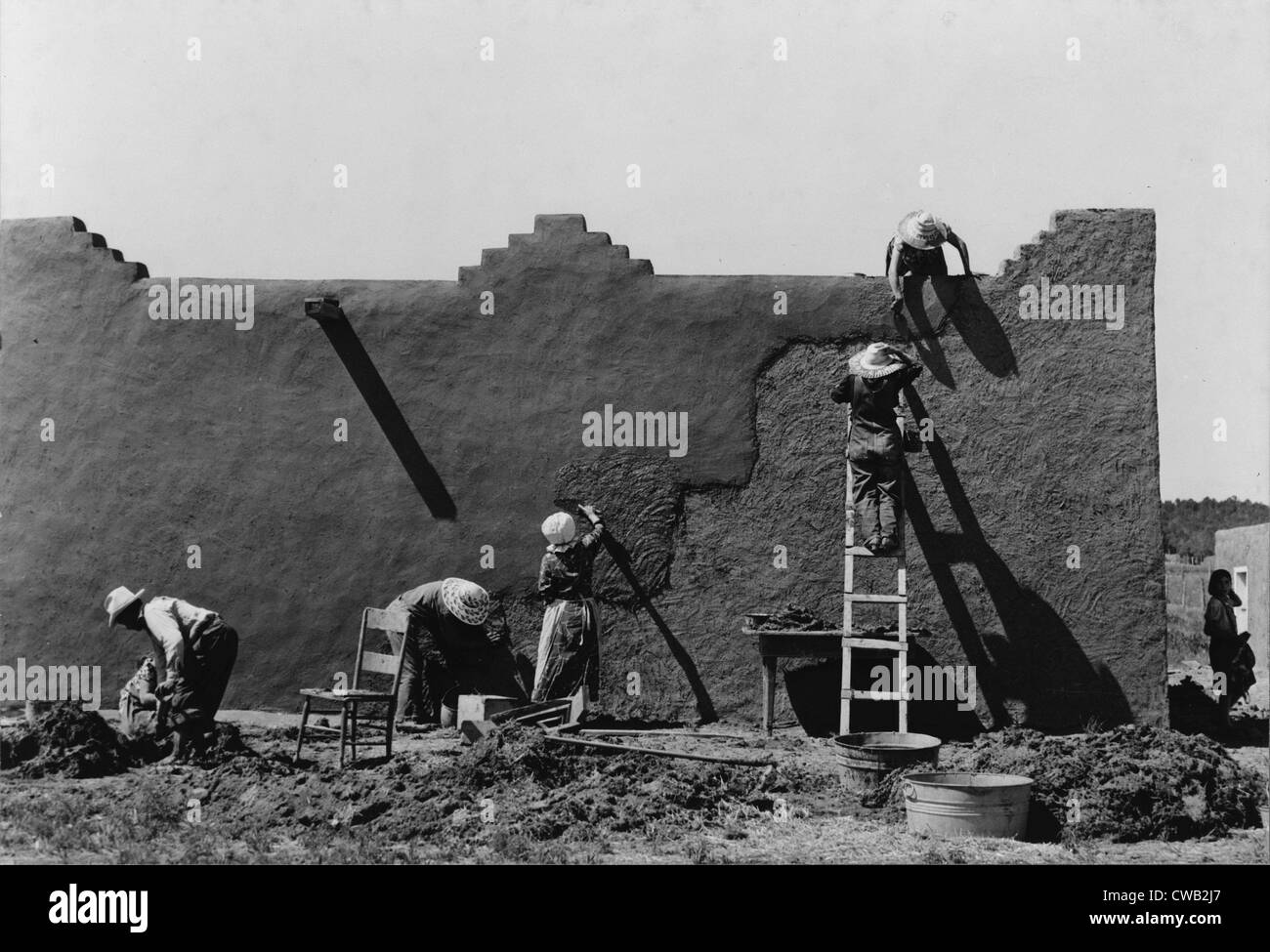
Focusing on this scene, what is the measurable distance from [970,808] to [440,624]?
14.3 ft

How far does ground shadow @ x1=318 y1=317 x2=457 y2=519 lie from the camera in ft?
35.7

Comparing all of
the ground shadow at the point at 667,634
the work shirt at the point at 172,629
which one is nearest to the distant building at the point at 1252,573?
the ground shadow at the point at 667,634

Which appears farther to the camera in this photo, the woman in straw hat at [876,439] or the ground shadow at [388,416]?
the ground shadow at [388,416]

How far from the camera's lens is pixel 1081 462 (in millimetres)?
10461

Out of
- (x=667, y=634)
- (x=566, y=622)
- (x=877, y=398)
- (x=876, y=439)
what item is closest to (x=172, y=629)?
(x=566, y=622)

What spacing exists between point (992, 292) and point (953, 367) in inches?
24.9

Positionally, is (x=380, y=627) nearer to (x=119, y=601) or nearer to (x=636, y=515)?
(x=119, y=601)

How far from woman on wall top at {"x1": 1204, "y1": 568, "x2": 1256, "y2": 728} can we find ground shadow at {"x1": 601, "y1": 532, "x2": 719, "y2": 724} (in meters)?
4.06

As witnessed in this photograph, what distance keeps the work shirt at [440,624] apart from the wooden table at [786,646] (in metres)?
2.01

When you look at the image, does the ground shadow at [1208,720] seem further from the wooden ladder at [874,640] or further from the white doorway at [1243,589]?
the white doorway at [1243,589]

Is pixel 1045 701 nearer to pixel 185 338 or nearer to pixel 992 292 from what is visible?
pixel 992 292

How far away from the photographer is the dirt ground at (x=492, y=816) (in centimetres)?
744

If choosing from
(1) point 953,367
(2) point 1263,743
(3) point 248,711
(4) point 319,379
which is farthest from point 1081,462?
(3) point 248,711
